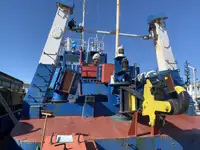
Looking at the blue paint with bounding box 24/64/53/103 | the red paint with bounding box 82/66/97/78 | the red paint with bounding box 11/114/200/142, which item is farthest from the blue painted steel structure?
the red paint with bounding box 82/66/97/78

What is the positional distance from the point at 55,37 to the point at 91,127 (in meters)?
2.84

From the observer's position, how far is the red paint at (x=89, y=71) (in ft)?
25.2

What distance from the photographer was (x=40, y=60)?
586 centimetres

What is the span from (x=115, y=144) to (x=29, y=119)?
88.6 inches

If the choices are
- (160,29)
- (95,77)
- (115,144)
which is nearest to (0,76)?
(95,77)

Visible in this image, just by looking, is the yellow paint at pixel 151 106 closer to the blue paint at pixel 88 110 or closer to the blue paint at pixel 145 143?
the blue paint at pixel 145 143

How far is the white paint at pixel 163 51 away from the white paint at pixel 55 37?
2.92 metres

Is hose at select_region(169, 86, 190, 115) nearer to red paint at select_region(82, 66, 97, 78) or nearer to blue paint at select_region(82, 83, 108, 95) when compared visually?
blue paint at select_region(82, 83, 108, 95)

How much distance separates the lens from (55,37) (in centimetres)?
605

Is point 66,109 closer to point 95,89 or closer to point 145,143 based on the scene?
point 95,89

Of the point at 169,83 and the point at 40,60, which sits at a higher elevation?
the point at 40,60

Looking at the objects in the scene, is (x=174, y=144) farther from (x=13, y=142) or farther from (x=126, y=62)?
(x=13, y=142)

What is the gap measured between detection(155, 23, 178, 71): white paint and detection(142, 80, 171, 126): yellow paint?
295cm

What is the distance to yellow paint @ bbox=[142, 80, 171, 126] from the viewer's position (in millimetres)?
3527
